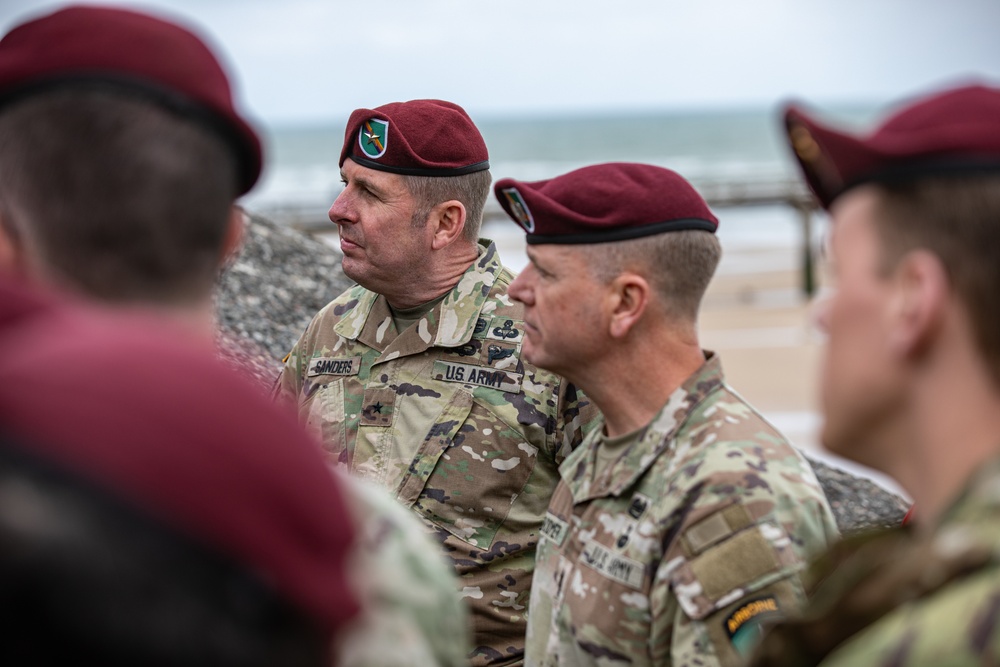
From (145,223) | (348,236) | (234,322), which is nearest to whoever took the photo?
(145,223)

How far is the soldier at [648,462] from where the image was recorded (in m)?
2.23

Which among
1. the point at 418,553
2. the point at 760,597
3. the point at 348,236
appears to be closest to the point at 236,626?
the point at 418,553

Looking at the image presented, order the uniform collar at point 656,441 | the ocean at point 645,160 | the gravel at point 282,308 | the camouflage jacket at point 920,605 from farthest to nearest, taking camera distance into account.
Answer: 1. the ocean at point 645,160
2. the gravel at point 282,308
3. the uniform collar at point 656,441
4. the camouflage jacket at point 920,605

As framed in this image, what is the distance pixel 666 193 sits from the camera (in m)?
2.68

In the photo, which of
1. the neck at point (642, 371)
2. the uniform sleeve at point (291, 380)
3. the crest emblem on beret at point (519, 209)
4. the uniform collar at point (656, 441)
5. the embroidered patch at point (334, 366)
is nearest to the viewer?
the uniform collar at point (656, 441)

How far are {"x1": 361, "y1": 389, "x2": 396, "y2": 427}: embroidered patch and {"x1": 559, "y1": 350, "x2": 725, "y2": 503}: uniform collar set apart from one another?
1039mm

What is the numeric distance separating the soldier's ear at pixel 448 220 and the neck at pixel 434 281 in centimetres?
4

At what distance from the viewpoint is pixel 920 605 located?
4.16 ft

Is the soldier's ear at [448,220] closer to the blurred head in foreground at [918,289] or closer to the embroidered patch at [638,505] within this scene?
the embroidered patch at [638,505]

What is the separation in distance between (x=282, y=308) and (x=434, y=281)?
6.96 ft

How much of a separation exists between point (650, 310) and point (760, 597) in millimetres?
789

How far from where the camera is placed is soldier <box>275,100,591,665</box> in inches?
130

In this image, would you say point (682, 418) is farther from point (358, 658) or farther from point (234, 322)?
point (234, 322)

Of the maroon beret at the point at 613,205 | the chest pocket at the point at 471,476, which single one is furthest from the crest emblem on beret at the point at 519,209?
the chest pocket at the point at 471,476
